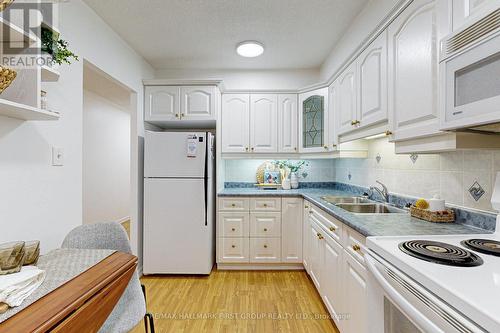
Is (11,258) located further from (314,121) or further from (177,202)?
(314,121)

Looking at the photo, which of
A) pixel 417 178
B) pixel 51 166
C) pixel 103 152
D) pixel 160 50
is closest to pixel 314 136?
pixel 417 178

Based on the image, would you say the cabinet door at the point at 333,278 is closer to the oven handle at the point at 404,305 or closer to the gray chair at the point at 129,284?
the oven handle at the point at 404,305

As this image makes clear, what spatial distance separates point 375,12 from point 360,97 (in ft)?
2.09

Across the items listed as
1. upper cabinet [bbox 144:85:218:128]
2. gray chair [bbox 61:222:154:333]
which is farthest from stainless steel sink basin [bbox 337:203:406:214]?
upper cabinet [bbox 144:85:218:128]

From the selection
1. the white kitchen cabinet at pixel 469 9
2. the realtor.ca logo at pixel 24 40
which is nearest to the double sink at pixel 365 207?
the white kitchen cabinet at pixel 469 9

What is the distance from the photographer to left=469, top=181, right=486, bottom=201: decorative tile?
51.6 inches

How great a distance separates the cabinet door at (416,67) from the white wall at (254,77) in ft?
6.05

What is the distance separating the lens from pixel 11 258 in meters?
1.01

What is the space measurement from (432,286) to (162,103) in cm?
299

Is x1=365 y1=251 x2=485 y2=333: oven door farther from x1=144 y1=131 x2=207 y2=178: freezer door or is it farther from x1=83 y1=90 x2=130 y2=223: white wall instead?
x1=83 y1=90 x2=130 y2=223: white wall

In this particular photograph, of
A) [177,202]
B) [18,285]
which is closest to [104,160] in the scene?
[177,202]

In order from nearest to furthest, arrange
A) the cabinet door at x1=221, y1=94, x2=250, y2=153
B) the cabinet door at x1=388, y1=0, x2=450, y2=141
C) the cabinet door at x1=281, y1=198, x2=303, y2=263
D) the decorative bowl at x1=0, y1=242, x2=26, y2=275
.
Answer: the decorative bowl at x1=0, y1=242, x2=26, y2=275, the cabinet door at x1=388, y1=0, x2=450, y2=141, the cabinet door at x1=281, y1=198, x2=303, y2=263, the cabinet door at x1=221, y1=94, x2=250, y2=153

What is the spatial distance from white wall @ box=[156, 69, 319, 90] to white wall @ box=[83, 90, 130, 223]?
73.9 inches

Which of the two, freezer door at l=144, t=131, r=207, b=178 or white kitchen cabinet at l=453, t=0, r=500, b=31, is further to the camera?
freezer door at l=144, t=131, r=207, b=178
